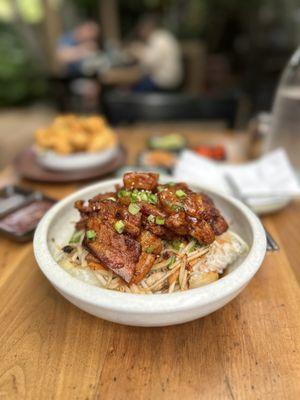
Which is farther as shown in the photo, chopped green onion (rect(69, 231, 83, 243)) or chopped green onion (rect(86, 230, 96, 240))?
chopped green onion (rect(69, 231, 83, 243))

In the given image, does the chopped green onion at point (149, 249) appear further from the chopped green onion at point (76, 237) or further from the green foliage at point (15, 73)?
the green foliage at point (15, 73)

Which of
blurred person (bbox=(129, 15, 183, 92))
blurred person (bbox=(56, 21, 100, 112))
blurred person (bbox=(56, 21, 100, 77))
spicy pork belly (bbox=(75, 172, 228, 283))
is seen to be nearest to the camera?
spicy pork belly (bbox=(75, 172, 228, 283))

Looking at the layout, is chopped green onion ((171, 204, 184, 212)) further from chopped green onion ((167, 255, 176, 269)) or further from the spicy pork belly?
chopped green onion ((167, 255, 176, 269))

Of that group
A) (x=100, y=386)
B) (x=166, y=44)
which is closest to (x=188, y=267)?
(x=100, y=386)

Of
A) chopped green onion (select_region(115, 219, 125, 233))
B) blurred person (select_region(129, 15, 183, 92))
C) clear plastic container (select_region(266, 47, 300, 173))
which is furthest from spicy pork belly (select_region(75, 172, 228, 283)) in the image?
blurred person (select_region(129, 15, 183, 92))

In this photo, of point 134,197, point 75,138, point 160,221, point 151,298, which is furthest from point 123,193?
point 75,138

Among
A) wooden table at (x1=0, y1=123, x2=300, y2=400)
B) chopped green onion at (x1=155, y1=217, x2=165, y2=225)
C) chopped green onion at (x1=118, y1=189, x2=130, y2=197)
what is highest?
chopped green onion at (x1=118, y1=189, x2=130, y2=197)

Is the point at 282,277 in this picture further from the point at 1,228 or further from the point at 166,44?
the point at 166,44
